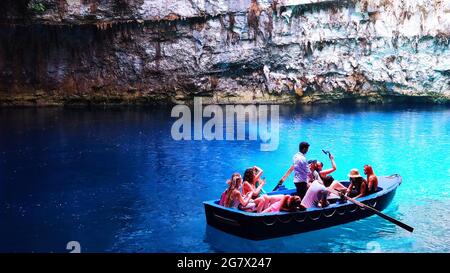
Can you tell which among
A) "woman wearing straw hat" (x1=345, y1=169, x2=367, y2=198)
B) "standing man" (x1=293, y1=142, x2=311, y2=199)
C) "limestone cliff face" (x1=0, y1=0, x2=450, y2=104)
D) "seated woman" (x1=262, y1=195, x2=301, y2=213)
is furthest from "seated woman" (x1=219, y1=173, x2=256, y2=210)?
"limestone cliff face" (x1=0, y1=0, x2=450, y2=104)

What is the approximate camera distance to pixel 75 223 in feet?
35.3

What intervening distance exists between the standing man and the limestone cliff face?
70.5ft

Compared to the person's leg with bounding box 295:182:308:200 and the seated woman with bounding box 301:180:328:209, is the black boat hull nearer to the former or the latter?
the seated woman with bounding box 301:180:328:209

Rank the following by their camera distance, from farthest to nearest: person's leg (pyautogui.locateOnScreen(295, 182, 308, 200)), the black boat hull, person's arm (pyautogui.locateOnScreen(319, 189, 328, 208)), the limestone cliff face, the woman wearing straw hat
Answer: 1. the limestone cliff face
2. the woman wearing straw hat
3. person's leg (pyautogui.locateOnScreen(295, 182, 308, 200))
4. person's arm (pyautogui.locateOnScreen(319, 189, 328, 208))
5. the black boat hull

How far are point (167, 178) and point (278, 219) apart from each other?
5.99 metres

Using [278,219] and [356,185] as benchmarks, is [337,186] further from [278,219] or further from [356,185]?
[278,219]

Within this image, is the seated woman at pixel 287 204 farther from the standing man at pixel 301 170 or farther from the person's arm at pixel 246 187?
the standing man at pixel 301 170

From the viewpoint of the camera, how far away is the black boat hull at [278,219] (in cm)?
928

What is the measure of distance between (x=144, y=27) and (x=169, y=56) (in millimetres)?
2446

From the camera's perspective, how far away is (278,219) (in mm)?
9414

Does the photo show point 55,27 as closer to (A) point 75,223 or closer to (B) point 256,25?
(B) point 256,25

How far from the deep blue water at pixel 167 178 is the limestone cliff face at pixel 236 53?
5.51 metres

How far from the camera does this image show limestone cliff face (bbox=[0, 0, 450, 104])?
101ft
